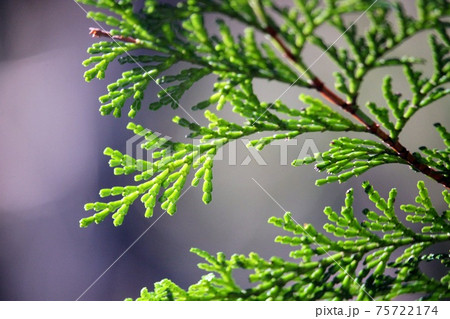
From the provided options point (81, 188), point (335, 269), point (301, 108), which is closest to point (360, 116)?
point (301, 108)

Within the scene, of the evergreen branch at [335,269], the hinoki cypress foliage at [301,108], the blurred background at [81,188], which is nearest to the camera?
the hinoki cypress foliage at [301,108]

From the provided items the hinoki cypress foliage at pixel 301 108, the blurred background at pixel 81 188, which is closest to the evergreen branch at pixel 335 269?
the hinoki cypress foliage at pixel 301 108

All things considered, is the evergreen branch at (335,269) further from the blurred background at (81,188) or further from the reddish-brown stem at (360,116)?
the blurred background at (81,188)

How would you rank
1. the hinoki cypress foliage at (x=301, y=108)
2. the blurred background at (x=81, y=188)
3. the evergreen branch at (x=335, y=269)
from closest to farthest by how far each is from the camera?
1. the hinoki cypress foliage at (x=301, y=108)
2. the evergreen branch at (x=335, y=269)
3. the blurred background at (x=81, y=188)

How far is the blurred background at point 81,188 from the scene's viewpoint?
5828 millimetres

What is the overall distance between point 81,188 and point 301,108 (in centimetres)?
586

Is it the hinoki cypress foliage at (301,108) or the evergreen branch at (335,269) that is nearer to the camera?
the hinoki cypress foliage at (301,108)

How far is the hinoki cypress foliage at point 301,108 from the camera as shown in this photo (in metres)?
1.08

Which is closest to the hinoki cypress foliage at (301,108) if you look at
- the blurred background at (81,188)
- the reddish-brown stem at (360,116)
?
the reddish-brown stem at (360,116)

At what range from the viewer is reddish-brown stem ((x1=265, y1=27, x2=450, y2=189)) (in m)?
1.12

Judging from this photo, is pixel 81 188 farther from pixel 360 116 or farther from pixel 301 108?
pixel 360 116

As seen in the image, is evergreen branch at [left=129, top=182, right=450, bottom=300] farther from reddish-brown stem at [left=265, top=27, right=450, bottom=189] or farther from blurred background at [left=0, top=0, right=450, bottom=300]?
blurred background at [left=0, top=0, right=450, bottom=300]
